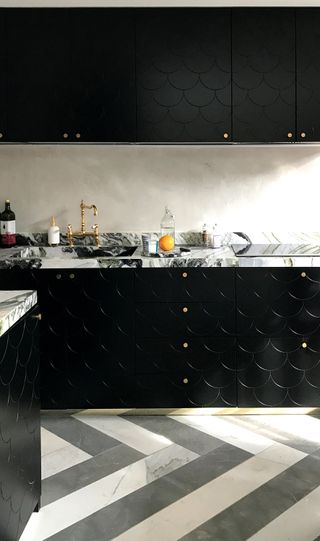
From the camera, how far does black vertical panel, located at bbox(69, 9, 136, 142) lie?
3248mm

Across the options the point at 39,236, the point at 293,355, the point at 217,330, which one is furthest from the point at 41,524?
the point at 39,236

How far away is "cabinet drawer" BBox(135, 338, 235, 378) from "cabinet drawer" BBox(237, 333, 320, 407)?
77 mm

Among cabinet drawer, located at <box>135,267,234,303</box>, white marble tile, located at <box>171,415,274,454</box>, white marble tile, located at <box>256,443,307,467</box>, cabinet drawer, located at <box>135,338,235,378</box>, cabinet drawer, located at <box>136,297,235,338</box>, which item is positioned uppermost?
cabinet drawer, located at <box>135,267,234,303</box>

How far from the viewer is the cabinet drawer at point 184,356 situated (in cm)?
318

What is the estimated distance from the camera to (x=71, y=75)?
326cm

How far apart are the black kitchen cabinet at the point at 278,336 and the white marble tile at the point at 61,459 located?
0.95m

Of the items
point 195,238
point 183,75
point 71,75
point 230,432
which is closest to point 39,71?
point 71,75

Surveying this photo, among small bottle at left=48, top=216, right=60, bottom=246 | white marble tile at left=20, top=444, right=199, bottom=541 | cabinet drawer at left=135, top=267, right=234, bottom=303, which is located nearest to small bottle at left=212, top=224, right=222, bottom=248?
cabinet drawer at left=135, top=267, right=234, bottom=303

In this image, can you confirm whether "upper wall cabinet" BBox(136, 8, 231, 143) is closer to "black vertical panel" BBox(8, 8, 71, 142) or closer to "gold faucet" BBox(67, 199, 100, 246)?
"black vertical panel" BBox(8, 8, 71, 142)

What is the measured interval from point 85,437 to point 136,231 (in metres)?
1.34

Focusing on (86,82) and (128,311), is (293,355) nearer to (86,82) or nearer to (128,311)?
(128,311)

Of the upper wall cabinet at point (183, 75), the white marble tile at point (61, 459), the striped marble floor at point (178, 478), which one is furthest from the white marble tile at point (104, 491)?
the upper wall cabinet at point (183, 75)

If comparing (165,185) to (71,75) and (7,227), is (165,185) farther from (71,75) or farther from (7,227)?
(7,227)

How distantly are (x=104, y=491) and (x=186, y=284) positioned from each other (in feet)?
3.77
